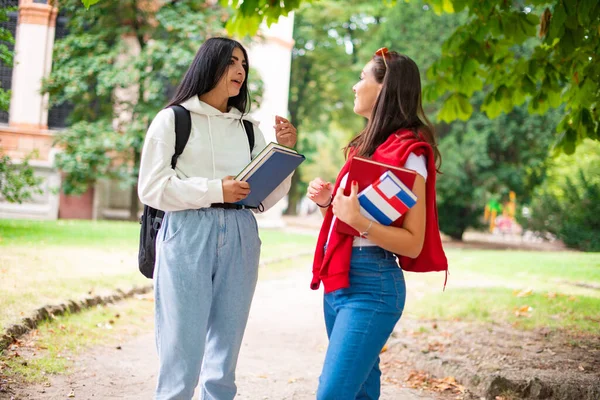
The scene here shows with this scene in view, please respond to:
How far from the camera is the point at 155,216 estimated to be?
11.2 feet

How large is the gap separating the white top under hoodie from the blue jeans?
29.5 inches

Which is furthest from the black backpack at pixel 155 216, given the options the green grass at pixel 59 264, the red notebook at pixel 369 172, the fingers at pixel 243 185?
the green grass at pixel 59 264

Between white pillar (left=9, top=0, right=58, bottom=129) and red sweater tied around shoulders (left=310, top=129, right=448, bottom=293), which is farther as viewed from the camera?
white pillar (left=9, top=0, right=58, bottom=129)

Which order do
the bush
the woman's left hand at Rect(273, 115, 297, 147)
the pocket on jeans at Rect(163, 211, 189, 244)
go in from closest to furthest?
the pocket on jeans at Rect(163, 211, 189, 244)
the woman's left hand at Rect(273, 115, 297, 147)
the bush

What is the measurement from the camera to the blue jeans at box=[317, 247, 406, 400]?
2752mm

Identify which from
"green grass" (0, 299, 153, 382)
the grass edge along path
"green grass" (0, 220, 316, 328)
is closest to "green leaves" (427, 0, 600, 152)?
"green grass" (0, 299, 153, 382)

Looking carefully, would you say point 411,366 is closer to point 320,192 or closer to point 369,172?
point 320,192

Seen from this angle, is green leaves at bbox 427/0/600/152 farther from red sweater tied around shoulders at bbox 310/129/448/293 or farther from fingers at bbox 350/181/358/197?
fingers at bbox 350/181/358/197

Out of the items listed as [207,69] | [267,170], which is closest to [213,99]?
[207,69]

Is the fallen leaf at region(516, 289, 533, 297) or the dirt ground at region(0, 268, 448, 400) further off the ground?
the fallen leaf at region(516, 289, 533, 297)

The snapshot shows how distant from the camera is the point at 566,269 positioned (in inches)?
500

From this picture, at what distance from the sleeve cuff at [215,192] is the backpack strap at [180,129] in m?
0.25

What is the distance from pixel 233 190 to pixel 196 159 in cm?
29

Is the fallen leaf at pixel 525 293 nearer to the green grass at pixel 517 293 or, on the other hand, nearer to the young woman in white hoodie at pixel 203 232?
the green grass at pixel 517 293
